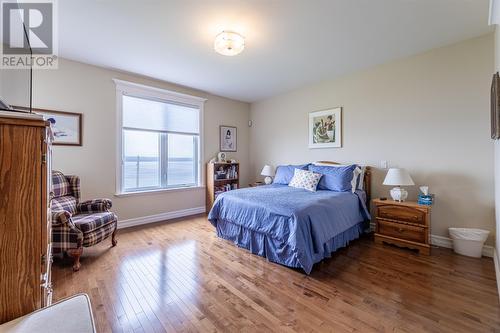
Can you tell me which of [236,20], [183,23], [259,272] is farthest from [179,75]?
[259,272]

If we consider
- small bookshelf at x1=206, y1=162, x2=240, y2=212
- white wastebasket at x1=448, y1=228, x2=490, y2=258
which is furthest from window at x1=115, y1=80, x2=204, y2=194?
white wastebasket at x1=448, y1=228, x2=490, y2=258

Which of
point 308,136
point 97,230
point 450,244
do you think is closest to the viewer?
point 97,230

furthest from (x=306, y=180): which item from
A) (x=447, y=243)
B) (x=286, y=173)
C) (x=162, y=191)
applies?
(x=162, y=191)

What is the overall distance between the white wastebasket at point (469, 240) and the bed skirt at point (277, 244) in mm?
1002

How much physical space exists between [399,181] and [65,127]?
451 centimetres

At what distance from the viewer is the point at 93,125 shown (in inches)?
131

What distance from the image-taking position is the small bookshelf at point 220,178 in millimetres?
4500

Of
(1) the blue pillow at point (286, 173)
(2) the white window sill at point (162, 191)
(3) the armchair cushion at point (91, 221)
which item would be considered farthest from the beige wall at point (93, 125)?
(1) the blue pillow at point (286, 173)

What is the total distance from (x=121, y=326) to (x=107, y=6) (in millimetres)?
2672

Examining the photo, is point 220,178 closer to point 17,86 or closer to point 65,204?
point 65,204

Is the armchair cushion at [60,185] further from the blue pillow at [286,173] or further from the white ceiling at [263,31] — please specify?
the blue pillow at [286,173]

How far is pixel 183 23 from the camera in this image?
7.53ft

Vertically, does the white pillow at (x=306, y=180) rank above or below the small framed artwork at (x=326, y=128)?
below

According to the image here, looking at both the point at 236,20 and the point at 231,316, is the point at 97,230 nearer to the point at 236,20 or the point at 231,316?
the point at 231,316
